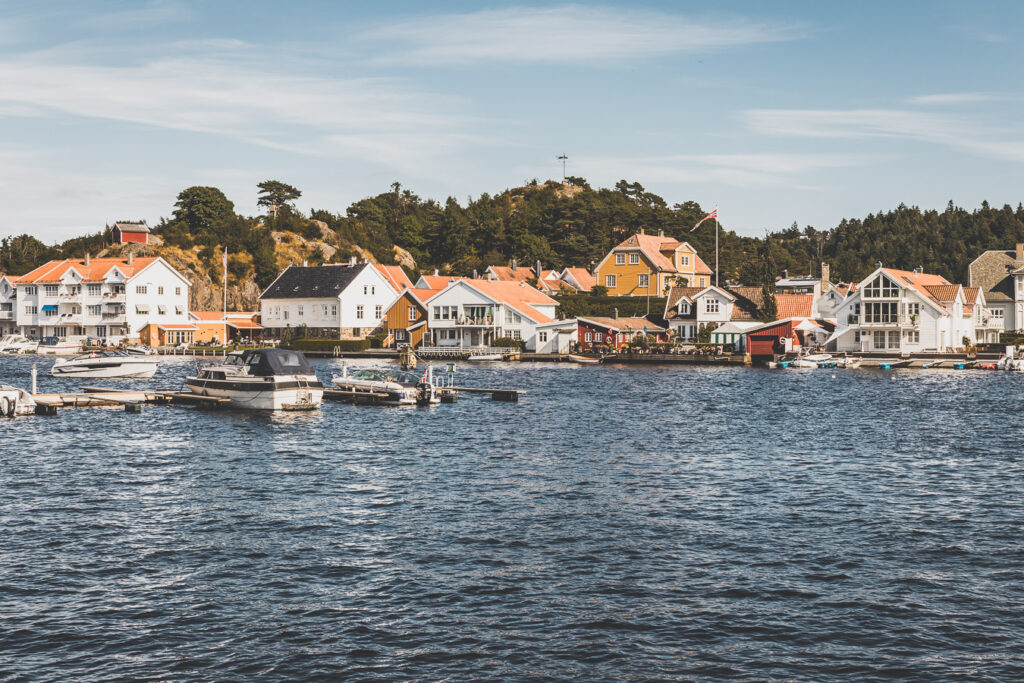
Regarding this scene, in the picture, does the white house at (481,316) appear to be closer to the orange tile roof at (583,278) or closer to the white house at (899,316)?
the orange tile roof at (583,278)

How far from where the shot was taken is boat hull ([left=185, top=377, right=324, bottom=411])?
53750mm

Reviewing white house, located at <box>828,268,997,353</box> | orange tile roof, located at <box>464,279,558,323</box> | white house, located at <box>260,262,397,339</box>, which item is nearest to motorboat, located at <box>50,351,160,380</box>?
orange tile roof, located at <box>464,279,558,323</box>

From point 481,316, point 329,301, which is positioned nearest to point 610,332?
point 481,316

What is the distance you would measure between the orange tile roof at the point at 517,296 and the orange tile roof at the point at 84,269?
2064 inches

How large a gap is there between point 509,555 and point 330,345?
10201 cm

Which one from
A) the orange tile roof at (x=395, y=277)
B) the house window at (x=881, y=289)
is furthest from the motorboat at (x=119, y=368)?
the house window at (x=881, y=289)

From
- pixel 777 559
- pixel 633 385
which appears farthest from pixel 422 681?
pixel 633 385

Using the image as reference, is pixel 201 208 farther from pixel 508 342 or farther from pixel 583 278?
pixel 508 342

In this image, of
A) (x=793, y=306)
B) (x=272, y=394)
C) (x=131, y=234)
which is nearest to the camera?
(x=272, y=394)

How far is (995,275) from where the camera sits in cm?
12581

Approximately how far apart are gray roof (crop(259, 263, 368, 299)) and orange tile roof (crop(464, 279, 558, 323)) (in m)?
23.5

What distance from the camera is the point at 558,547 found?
24.6 m

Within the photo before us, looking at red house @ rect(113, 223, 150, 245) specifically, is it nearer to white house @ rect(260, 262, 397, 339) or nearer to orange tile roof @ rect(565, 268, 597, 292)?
white house @ rect(260, 262, 397, 339)

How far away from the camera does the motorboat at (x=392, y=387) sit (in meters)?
59.1
